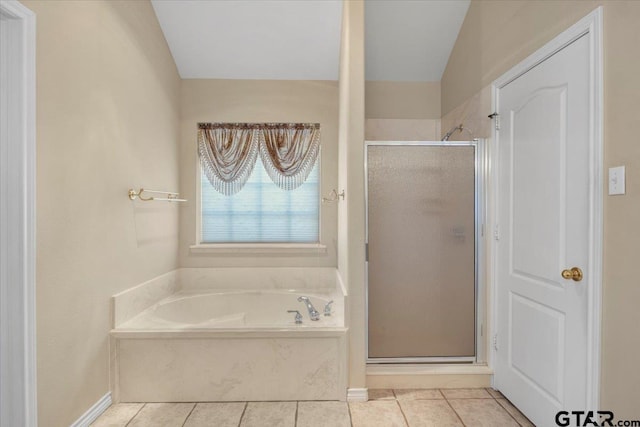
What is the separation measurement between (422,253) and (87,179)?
6.71 feet

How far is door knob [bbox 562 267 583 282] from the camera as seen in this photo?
5.65ft

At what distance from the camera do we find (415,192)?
259 cm

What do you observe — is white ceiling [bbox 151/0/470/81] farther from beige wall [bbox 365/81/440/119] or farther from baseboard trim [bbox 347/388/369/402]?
baseboard trim [bbox 347/388/369/402]

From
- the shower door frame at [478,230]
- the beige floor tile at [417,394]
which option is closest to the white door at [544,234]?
the shower door frame at [478,230]

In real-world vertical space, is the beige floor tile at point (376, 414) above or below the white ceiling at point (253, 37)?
below

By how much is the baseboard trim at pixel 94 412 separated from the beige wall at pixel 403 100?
9.22 ft

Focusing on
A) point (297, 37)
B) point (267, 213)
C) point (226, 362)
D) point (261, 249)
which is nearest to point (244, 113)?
point (297, 37)

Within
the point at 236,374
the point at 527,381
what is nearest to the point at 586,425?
the point at 527,381

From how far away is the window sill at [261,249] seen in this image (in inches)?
137

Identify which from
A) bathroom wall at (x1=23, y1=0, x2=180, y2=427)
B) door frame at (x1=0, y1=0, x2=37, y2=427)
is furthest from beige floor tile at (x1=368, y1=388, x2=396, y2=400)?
door frame at (x1=0, y1=0, x2=37, y2=427)

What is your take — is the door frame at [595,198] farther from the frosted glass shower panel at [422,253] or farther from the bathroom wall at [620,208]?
the frosted glass shower panel at [422,253]

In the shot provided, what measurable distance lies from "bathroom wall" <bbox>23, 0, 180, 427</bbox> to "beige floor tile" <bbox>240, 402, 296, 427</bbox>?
0.85 metres

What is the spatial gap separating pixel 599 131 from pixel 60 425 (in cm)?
275

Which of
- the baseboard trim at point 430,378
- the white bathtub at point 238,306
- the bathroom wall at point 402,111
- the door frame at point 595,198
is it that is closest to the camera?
the door frame at point 595,198
